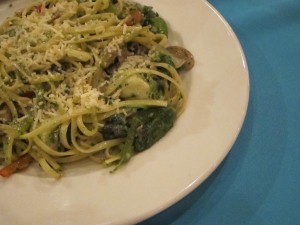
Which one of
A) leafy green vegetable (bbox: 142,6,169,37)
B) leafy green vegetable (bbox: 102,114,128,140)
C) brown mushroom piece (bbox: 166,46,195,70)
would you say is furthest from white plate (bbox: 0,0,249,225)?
leafy green vegetable (bbox: 142,6,169,37)

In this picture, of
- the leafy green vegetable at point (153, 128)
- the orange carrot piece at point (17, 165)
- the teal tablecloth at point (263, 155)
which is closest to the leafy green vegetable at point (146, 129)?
the leafy green vegetable at point (153, 128)

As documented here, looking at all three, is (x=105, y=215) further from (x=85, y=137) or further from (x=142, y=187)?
(x=85, y=137)

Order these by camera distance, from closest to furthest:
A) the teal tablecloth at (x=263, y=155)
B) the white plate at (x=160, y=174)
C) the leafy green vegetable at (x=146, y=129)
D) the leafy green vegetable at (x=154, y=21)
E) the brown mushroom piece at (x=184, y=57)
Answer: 1. the white plate at (x=160, y=174)
2. the teal tablecloth at (x=263, y=155)
3. the leafy green vegetable at (x=146, y=129)
4. the brown mushroom piece at (x=184, y=57)
5. the leafy green vegetable at (x=154, y=21)

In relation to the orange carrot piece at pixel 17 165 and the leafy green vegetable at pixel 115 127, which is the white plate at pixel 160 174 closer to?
the orange carrot piece at pixel 17 165

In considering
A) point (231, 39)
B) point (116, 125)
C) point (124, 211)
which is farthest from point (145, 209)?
point (231, 39)

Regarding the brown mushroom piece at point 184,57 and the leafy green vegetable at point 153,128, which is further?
the brown mushroom piece at point 184,57

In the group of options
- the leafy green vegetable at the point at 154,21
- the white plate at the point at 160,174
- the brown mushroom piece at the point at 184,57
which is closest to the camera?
the white plate at the point at 160,174

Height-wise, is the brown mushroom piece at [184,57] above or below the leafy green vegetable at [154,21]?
below
